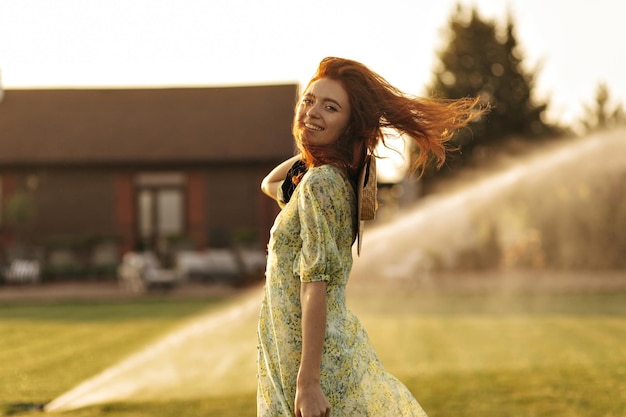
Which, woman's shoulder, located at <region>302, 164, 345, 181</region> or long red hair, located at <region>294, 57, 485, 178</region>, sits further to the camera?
long red hair, located at <region>294, 57, 485, 178</region>

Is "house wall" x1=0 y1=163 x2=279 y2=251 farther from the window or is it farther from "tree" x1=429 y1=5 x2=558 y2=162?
"tree" x1=429 y1=5 x2=558 y2=162

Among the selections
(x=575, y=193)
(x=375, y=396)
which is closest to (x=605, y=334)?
(x=375, y=396)

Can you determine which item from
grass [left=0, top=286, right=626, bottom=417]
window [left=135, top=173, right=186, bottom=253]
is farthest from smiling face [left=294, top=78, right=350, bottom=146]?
window [left=135, top=173, right=186, bottom=253]

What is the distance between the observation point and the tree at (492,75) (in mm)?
36438

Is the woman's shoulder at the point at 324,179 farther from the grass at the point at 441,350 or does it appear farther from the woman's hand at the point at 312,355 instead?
the grass at the point at 441,350

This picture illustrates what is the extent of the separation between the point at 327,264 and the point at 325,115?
1.54ft

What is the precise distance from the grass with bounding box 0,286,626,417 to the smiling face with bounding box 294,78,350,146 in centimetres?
457

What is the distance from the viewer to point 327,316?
2.98 metres

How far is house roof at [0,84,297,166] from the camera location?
30.7 meters

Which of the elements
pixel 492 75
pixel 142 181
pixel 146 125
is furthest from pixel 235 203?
pixel 492 75

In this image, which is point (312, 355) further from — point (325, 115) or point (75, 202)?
point (75, 202)

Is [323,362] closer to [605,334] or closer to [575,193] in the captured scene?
[605,334]

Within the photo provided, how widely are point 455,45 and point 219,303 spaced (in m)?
20.1

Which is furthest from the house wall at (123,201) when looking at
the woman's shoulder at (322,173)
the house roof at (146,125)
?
the woman's shoulder at (322,173)
